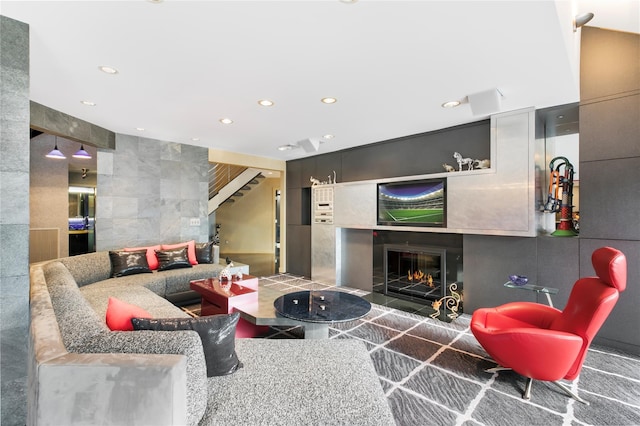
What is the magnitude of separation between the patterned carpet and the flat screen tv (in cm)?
158

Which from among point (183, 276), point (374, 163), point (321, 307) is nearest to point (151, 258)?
point (183, 276)

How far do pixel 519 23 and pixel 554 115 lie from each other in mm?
2152

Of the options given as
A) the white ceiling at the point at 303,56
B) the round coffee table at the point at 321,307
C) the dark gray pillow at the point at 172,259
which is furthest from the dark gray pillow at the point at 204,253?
the round coffee table at the point at 321,307

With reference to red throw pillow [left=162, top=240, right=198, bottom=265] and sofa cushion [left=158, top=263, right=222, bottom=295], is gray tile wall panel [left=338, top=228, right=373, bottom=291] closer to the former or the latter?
sofa cushion [left=158, top=263, right=222, bottom=295]

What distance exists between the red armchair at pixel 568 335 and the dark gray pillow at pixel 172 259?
163 inches

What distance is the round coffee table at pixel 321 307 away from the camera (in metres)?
2.52

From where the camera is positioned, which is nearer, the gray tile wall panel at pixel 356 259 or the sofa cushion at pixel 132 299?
the sofa cushion at pixel 132 299

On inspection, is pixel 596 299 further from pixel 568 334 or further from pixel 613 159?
pixel 613 159

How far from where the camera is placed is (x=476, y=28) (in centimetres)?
192

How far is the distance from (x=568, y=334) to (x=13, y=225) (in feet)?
12.3

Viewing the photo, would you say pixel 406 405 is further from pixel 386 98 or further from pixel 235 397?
pixel 386 98

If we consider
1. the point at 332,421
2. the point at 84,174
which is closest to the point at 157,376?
the point at 332,421

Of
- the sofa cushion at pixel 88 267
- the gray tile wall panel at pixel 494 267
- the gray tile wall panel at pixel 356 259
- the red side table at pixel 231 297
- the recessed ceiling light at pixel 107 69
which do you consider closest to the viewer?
the recessed ceiling light at pixel 107 69

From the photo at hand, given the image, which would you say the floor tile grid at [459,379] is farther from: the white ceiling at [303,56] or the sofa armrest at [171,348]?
the white ceiling at [303,56]
